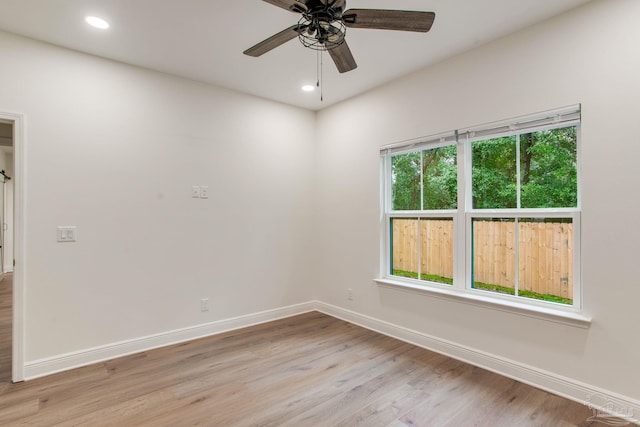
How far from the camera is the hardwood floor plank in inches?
82.1

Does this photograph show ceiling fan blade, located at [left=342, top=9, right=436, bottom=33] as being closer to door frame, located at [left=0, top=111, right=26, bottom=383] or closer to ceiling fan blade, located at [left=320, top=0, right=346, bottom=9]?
ceiling fan blade, located at [left=320, top=0, right=346, bottom=9]

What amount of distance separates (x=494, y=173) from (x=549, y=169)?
398 mm

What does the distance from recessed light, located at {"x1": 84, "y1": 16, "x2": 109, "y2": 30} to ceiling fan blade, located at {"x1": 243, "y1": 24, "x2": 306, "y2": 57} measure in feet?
3.84

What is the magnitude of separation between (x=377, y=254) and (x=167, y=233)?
2.19 meters

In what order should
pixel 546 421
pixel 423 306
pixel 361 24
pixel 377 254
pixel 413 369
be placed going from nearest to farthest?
pixel 361 24 < pixel 546 421 < pixel 413 369 < pixel 423 306 < pixel 377 254

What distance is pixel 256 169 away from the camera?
3891mm

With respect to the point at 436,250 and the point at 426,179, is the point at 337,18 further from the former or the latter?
the point at 436,250

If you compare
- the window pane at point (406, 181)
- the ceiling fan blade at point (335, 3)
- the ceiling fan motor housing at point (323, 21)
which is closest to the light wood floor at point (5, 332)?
the ceiling fan motor housing at point (323, 21)

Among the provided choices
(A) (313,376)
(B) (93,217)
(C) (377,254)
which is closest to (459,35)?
(C) (377,254)

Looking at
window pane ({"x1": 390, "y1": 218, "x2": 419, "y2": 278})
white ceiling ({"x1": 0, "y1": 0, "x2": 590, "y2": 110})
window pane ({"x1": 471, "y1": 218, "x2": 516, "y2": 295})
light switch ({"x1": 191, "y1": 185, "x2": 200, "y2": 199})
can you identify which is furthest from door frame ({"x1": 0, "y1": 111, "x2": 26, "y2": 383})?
window pane ({"x1": 471, "y1": 218, "x2": 516, "y2": 295})

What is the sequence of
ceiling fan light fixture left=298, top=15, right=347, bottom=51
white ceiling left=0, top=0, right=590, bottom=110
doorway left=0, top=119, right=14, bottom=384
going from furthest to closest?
doorway left=0, top=119, right=14, bottom=384
white ceiling left=0, top=0, right=590, bottom=110
ceiling fan light fixture left=298, top=15, right=347, bottom=51

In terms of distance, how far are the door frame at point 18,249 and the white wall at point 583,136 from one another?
3151 mm

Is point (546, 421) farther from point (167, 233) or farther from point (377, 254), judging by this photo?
point (167, 233)

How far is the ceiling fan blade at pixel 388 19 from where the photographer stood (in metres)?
1.72
